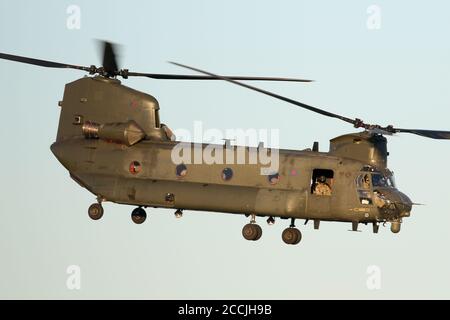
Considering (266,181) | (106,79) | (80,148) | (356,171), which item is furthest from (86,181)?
(356,171)

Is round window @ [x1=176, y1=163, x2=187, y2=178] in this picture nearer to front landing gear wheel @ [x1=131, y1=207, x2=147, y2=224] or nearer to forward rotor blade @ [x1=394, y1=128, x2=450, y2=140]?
front landing gear wheel @ [x1=131, y1=207, x2=147, y2=224]

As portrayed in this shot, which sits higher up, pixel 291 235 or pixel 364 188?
pixel 364 188

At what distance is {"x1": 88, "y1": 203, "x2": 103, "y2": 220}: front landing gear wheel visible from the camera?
5553 cm

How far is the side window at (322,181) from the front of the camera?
51500 mm

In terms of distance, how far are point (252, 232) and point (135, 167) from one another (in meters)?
6.44

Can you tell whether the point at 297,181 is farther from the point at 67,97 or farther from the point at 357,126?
the point at 67,97

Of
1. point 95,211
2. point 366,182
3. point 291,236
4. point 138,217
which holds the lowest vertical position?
point 291,236

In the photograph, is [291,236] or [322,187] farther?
[322,187]

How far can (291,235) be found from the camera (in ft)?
Answer: 169

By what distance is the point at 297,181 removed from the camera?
5131 cm

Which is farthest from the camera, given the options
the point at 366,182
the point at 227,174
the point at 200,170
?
the point at 200,170

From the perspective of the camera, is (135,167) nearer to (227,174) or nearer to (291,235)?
(227,174)

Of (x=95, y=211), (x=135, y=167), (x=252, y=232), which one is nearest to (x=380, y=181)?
(x=252, y=232)

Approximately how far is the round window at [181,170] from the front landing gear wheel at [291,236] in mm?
5254
